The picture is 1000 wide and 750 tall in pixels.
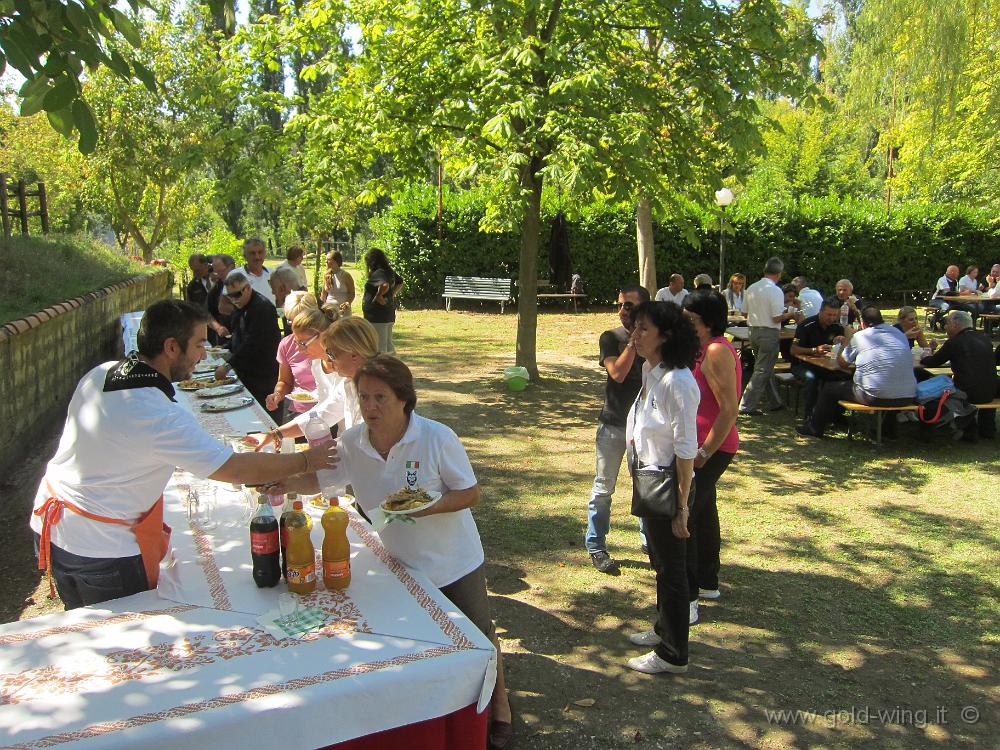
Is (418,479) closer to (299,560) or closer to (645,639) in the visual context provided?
(299,560)

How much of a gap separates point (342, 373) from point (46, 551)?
62.5 inches

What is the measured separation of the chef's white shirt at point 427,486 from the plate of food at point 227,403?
289 cm

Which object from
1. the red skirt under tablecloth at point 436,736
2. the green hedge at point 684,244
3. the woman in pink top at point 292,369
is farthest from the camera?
the green hedge at point 684,244

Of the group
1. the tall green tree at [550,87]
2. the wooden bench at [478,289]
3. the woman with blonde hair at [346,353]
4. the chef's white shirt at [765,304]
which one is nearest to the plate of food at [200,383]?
the woman with blonde hair at [346,353]

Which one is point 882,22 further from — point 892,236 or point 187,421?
point 187,421

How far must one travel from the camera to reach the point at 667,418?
3887 millimetres

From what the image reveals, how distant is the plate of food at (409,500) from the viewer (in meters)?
2.81

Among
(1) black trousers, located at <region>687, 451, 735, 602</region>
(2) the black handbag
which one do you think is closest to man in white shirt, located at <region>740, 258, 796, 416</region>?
(1) black trousers, located at <region>687, 451, 735, 602</region>

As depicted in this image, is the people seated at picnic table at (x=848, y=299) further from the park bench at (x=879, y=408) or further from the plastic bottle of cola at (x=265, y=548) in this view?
the plastic bottle of cola at (x=265, y=548)

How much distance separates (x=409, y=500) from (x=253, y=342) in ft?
13.5

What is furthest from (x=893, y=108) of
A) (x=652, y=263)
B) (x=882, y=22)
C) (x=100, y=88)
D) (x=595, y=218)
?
(x=100, y=88)

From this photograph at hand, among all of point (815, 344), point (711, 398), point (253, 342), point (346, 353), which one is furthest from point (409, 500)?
point (815, 344)

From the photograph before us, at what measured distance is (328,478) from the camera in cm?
325

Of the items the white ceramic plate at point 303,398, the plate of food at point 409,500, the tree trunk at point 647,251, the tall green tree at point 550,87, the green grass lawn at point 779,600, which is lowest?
the green grass lawn at point 779,600
